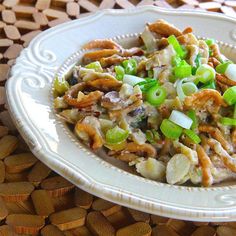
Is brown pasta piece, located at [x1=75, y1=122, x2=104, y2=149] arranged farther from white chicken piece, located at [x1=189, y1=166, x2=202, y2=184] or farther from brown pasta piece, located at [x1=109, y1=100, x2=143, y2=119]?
white chicken piece, located at [x1=189, y1=166, x2=202, y2=184]

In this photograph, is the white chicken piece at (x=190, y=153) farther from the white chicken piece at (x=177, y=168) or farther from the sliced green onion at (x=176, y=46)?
the sliced green onion at (x=176, y=46)

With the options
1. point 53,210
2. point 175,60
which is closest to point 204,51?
point 175,60

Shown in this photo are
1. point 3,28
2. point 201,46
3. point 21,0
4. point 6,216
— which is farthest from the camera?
point 21,0

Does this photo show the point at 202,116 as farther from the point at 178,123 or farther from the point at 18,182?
the point at 18,182

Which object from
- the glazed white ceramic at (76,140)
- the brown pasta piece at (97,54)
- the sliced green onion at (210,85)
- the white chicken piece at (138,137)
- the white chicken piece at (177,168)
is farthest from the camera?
the brown pasta piece at (97,54)

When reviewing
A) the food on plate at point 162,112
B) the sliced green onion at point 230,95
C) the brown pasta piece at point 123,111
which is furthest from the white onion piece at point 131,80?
the sliced green onion at point 230,95

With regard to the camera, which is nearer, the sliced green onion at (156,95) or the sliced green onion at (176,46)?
the sliced green onion at (156,95)

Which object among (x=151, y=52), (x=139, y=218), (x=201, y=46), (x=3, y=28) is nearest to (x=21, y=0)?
(x=3, y=28)

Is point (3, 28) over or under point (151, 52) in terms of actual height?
under
